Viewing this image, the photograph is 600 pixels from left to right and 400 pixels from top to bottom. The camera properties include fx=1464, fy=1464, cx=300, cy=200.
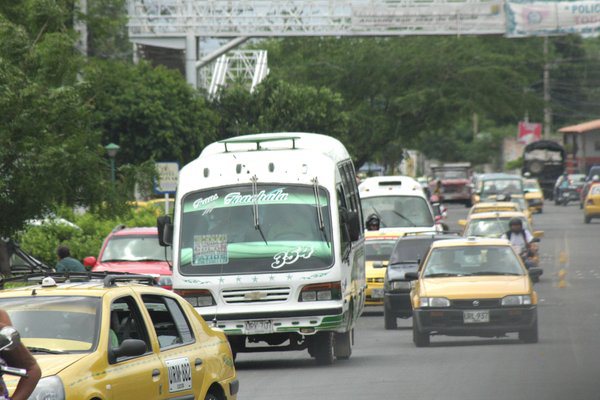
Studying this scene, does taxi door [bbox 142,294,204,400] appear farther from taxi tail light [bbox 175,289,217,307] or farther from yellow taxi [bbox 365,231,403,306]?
yellow taxi [bbox 365,231,403,306]

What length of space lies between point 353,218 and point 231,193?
1.61 metres

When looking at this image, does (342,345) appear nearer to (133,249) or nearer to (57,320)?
(57,320)

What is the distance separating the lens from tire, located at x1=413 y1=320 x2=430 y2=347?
65.4 feet

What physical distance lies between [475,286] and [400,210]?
47.3 ft

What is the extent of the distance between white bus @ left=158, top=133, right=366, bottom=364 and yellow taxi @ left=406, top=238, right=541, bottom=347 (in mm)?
1039

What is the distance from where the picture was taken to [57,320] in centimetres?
1023

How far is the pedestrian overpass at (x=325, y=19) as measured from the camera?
50.6 m

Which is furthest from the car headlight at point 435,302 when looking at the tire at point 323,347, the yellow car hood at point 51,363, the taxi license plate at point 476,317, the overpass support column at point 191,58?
the overpass support column at point 191,58

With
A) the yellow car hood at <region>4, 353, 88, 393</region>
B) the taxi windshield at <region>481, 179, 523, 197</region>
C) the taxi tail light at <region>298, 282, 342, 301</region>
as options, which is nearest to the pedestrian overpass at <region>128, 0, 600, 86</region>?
the taxi windshield at <region>481, 179, 523, 197</region>

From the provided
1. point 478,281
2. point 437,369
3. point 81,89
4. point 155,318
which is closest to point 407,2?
point 81,89

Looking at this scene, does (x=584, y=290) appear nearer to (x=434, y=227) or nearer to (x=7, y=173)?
(x=434, y=227)

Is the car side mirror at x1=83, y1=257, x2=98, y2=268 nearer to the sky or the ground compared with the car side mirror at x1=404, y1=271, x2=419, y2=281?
nearer to the sky

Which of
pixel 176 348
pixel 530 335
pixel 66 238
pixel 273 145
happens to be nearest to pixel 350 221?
pixel 273 145

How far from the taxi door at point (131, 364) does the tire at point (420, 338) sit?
31.5 ft
